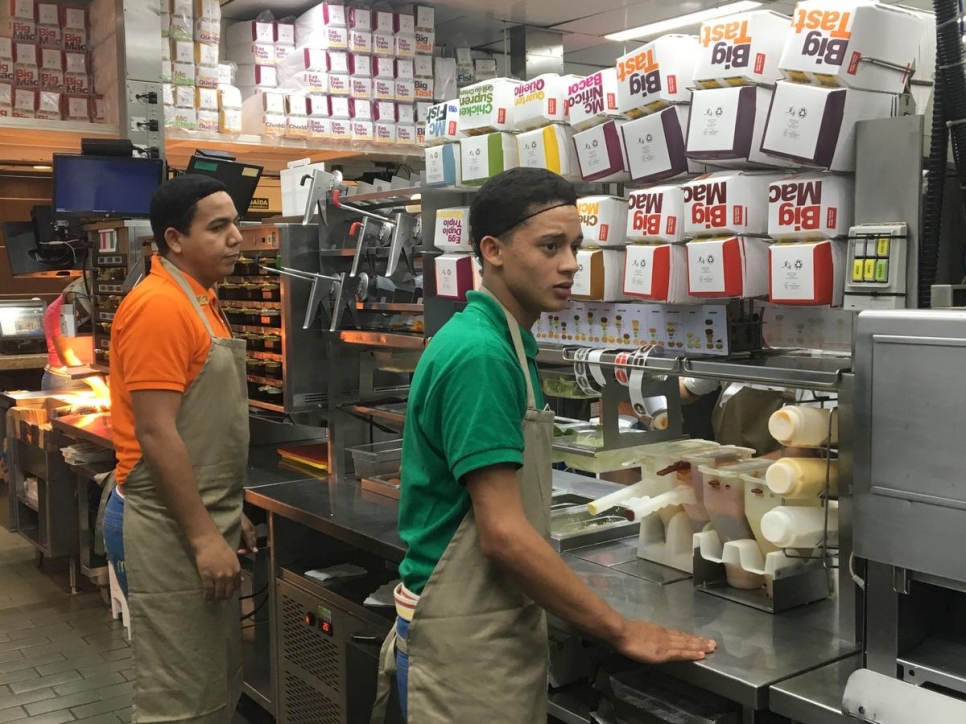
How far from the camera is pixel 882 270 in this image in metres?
1.89

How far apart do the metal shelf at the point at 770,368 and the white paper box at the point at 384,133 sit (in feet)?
11.2

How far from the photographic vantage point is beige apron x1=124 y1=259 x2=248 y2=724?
9.04 ft

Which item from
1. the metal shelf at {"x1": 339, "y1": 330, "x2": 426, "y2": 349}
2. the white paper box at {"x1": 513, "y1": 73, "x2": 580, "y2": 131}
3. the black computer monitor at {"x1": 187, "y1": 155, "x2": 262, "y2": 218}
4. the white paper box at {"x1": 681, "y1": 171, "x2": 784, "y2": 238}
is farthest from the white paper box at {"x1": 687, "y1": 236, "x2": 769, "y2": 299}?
the black computer monitor at {"x1": 187, "y1": 155, "x2": 262, "y2": 218}

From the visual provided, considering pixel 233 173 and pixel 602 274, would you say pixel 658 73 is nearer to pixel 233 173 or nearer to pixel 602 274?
pixel 602 274

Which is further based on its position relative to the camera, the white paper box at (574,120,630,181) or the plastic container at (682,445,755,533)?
the white paper box at (574,120,630,181)

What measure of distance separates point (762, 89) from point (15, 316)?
6.70 metres

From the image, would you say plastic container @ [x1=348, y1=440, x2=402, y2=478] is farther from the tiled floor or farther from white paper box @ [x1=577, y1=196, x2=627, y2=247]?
white paper box @ [x1=577, y1=196, x2=627, y2=247]

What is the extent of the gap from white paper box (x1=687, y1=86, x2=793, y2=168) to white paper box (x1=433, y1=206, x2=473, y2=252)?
3.16 ft

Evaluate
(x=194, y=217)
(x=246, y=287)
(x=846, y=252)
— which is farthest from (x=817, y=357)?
(x=246, y=287)

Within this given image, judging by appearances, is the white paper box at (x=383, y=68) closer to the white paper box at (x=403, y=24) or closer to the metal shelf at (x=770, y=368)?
the white paper box at (x=403, y=24)

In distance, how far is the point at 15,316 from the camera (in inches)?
290

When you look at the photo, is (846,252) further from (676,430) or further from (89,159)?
(89,159)

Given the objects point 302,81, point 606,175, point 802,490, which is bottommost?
point 802,490

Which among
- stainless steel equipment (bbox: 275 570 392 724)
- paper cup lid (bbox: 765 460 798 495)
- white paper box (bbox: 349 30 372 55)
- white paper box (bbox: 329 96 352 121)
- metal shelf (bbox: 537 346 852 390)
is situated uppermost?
white paper box (bbox: 349 30 372 55)
